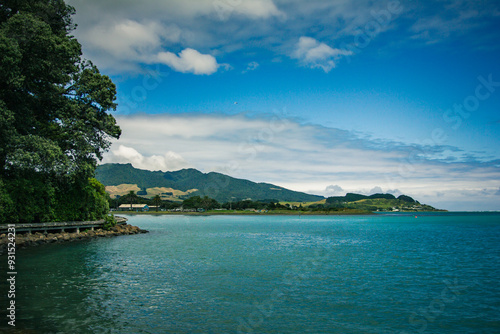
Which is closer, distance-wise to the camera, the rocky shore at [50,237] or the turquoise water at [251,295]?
the turquoise water at [251,295]

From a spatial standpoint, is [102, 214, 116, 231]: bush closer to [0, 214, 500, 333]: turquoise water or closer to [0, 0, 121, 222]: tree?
[0, 0, 121, 222]: tree

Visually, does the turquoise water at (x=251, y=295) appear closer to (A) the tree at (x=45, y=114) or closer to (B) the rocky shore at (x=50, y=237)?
(B) the rocky shore at (x=50, y=237)

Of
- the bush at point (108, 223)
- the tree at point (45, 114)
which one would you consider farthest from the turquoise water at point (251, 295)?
the bush at point (108, 223)

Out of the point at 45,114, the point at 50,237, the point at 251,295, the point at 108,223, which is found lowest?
the point at 50,237

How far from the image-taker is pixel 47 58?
3775 centimetres

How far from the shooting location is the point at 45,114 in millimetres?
44125

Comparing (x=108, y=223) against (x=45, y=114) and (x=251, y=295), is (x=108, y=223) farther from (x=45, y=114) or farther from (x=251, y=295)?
(x=251, y=295)

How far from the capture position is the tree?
34750 millimetres

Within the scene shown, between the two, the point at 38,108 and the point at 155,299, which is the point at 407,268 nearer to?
the point at 155,299

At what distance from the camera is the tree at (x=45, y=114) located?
34.8m

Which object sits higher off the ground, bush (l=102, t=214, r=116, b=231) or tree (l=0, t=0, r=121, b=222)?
tree (l=0, t=0, r=121, b=222)

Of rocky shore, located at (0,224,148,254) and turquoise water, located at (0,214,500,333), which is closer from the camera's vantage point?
turquoise water, located at (0,214,500,333)

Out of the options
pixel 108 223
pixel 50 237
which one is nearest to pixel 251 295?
pixel 50 237

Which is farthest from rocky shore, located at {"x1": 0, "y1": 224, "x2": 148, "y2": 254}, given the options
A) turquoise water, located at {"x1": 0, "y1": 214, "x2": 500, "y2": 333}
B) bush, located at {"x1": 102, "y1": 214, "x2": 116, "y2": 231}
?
turquoise water, located at {"x1": 0, "y1": 214, "x2": 500, "y2": 333}
